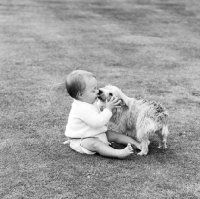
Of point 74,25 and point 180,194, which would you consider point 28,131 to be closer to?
point 180,194

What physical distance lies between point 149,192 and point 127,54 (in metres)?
5.82

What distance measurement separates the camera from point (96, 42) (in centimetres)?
1046

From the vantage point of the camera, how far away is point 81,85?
14.5ft

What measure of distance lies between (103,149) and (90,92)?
0.63 m

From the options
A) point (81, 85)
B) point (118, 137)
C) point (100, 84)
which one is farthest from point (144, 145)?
point (100, 84)

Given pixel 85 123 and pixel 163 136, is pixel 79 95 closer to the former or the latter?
pixel 85 123

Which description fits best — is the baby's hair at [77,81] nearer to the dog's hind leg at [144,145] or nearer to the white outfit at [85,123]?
the white outfit at [85,123]

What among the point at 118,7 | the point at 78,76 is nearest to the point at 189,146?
the point at 78,76

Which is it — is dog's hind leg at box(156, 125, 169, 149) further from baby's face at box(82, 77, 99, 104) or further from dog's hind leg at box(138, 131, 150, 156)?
baby's face at box(82, 77, 99, 104)

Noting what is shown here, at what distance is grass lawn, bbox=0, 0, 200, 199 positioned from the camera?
3.91m

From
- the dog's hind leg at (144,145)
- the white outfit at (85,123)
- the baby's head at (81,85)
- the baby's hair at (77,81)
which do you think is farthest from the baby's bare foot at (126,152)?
the baby's hair at (77,81)

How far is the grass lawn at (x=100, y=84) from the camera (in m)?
3.91

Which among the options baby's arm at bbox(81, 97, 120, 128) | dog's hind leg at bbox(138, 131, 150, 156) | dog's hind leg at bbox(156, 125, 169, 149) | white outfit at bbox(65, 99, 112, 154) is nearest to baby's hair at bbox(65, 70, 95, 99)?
white outfit at bbox(65, 99, 112, 154)

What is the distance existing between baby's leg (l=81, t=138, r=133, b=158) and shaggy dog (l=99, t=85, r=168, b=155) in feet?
0.78
